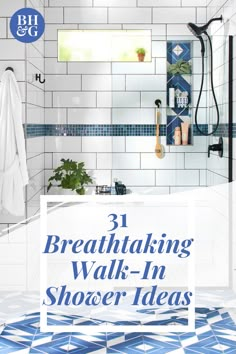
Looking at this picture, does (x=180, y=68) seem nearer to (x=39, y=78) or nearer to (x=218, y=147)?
(x=218, y=147)

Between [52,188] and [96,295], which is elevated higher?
[52,188]

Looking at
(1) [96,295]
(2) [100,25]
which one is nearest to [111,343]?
(1) [96,295]

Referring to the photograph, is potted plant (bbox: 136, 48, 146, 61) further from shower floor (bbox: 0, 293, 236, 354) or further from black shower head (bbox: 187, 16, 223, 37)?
shower floor (bbox: 0, 293, 236, 354)

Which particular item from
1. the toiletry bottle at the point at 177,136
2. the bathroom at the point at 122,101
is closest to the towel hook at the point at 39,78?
the bathroom at the point at 122,101

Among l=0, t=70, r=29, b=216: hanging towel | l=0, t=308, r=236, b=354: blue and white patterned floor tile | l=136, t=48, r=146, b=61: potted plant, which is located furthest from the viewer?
l=0, t=70, r=29, b=216: hanging towel

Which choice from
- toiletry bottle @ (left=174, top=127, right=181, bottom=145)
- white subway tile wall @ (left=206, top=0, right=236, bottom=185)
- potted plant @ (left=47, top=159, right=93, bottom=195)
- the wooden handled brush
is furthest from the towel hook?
white subway tile wall @ (left=206, top=0, right=236, bottom=185)

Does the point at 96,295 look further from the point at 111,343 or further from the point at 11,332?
the point at 11,332

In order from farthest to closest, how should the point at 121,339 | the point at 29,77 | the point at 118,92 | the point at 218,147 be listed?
the point at 29,77
the point at 218,147
the point at 118,92
the point at 121,339

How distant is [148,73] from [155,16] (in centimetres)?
35

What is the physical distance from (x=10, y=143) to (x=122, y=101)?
81cm

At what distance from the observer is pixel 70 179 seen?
403 cm

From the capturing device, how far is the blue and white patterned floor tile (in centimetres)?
383

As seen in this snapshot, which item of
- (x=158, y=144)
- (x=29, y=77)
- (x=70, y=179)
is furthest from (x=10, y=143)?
(x=158, y=144)

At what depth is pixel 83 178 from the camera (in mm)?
4047
